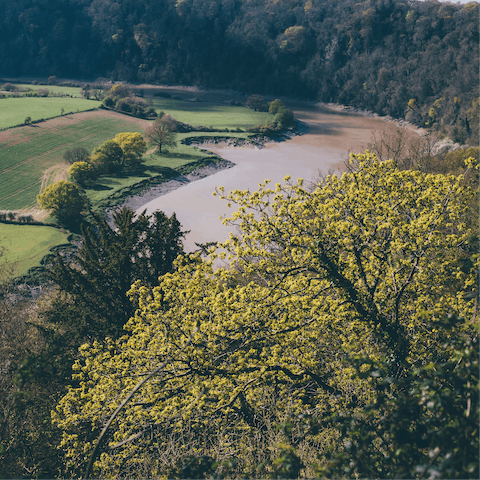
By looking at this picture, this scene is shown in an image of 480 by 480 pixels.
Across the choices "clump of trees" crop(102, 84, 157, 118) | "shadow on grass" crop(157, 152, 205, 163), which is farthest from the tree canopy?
"clump of trees" crop(102, 84, 157, 118)

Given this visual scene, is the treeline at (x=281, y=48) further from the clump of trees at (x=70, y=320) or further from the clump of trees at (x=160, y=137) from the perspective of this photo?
the clump of trees at (x=70, y=320)

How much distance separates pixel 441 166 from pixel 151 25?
19624 cm

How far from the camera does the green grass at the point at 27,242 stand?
4153 centimetres

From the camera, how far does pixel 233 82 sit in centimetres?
16625

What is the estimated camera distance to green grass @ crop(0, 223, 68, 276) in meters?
41.5

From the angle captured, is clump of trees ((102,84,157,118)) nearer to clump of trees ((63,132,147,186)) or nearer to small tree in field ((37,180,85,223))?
clump of trees ((63,132,147,186))

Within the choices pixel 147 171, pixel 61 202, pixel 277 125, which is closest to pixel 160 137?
pixel 147 171

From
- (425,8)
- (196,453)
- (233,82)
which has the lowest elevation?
(196,453)

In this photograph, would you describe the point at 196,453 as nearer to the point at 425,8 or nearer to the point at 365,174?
the point at 365,174

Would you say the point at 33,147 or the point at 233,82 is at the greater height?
the point at 233,82

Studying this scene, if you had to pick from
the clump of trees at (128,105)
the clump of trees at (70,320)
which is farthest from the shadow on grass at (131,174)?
the clump of trees at (128,105)

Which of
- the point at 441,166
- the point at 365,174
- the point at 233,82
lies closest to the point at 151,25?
the point at 233,82

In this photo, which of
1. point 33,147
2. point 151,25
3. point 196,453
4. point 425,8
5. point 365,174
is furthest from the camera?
point 151,25

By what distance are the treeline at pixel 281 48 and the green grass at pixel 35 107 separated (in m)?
69.9
